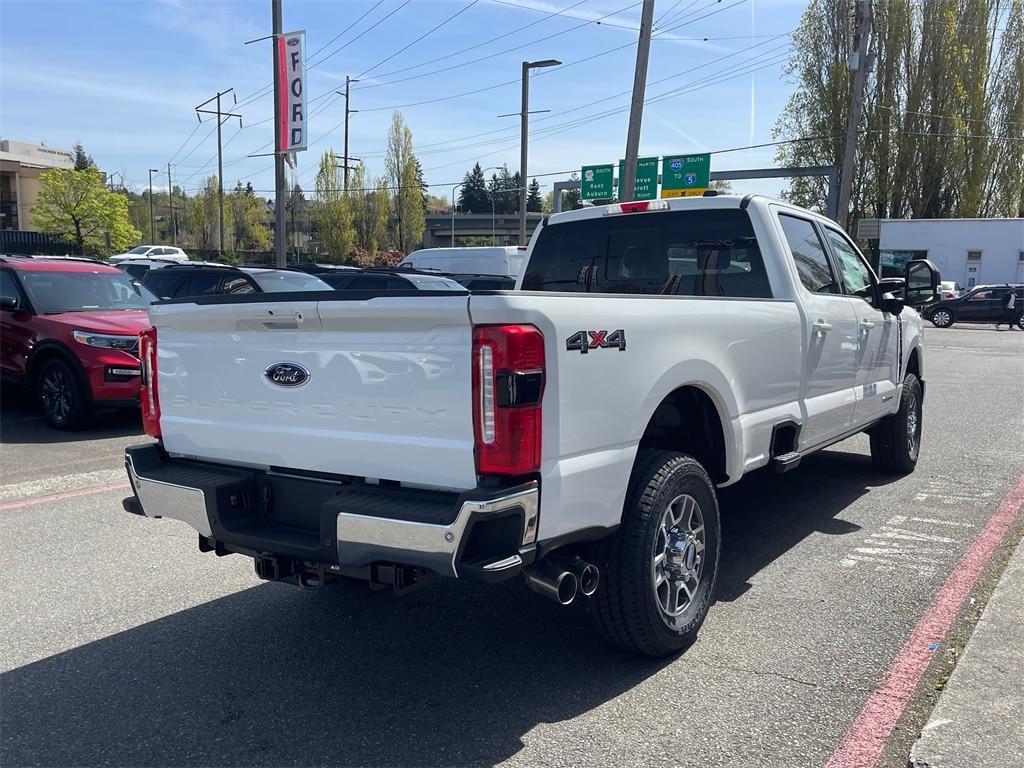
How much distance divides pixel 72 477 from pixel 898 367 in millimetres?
→ 6768

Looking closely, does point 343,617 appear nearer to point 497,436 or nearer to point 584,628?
point 584,628

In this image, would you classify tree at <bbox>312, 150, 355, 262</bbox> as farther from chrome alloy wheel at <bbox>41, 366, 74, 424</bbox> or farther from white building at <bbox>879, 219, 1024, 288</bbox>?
chrome alloy wheel at <bbox>41, 366, 74, 424</bbox>

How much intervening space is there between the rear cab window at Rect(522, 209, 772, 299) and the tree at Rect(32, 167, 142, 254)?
4690 cm

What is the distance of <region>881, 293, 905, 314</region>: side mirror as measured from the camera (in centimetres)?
648

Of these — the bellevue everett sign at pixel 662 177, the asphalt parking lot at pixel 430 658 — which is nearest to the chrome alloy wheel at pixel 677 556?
the asphalt parking lot at pixel 430 658

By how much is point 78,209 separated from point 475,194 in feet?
308

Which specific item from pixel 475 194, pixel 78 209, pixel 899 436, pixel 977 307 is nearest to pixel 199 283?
pixel 899 436

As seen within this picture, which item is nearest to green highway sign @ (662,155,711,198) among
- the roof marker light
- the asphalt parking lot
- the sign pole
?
the sign pole

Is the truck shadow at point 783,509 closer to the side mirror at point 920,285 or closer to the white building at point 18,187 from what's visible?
the side mirror at point 920,285

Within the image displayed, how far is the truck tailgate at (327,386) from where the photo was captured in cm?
305

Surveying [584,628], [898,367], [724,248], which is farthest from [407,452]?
[898,367]

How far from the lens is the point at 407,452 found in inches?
124

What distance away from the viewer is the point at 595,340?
3.24 meters

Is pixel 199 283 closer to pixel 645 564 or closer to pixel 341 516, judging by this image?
pixel 341 516
